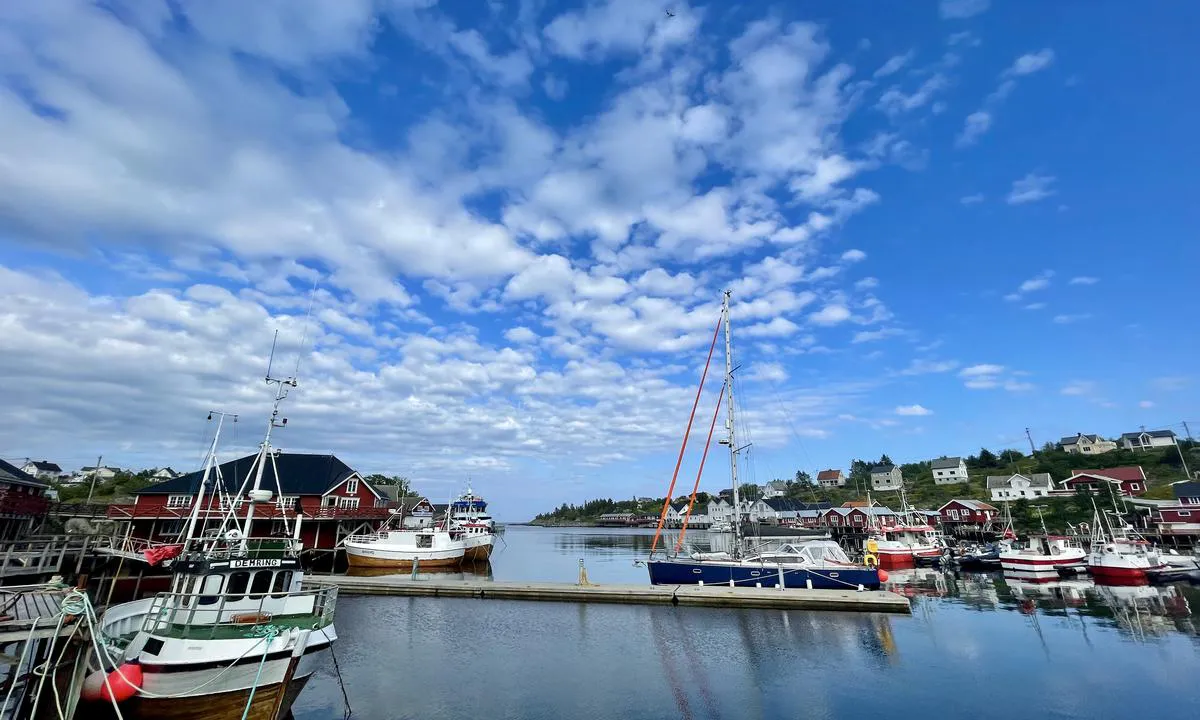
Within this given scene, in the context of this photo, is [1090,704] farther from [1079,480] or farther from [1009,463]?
[1009,463]

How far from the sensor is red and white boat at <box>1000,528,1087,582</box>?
40375 millimetres

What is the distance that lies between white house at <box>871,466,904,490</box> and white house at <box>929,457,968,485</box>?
755cm

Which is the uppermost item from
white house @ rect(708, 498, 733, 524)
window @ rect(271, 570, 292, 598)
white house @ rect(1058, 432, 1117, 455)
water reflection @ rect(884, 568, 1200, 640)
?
white house @ rect(1058, 432, 1117, 455)

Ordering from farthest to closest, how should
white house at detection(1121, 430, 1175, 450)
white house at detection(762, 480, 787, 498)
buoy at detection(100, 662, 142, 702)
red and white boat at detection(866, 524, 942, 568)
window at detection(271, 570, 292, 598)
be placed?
white house at detection(762, 480, 787, 498) → white house at detection(1121, 430, 1175, 450) → red and white boat at detection(866, 524, 942, 568) → window at detection(271, 570, 292, 598) → buoy at detection(100, 662, 142, 702)

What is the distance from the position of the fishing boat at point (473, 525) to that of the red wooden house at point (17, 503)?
93.3 ft

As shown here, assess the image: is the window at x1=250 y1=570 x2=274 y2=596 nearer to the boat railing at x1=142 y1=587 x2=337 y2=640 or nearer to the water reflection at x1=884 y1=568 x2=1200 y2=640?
the boat railing at x1=142 y1=587 x2=337 y2=640

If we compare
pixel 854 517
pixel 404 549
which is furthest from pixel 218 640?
pixel 854 517

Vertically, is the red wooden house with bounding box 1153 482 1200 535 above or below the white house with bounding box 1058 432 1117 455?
below

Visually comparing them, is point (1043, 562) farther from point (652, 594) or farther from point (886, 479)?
point (886, 479)

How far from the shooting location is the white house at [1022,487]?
8750cm

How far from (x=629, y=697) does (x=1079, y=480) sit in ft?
312

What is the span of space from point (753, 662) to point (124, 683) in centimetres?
1707

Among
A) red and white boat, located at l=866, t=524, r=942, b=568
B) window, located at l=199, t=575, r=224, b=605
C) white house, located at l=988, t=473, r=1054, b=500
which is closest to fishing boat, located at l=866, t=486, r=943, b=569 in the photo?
red and white boat, located at l=866, t=524, r=942, b=568

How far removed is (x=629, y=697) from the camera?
15.4 m
